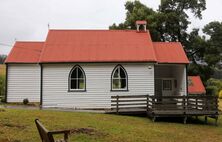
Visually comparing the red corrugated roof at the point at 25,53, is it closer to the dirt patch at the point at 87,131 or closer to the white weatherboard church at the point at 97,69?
the white weatherboard church at the point at 97,69

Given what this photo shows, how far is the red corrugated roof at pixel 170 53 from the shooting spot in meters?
28.0

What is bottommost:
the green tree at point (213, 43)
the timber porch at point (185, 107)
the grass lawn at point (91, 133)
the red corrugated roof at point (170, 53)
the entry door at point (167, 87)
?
the grass lawn at point (91, 133)

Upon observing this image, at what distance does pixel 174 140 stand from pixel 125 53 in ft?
43.2

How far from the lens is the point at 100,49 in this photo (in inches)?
1096

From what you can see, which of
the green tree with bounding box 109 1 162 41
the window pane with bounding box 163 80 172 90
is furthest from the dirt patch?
the green tree with bounding box 109 1 162 41

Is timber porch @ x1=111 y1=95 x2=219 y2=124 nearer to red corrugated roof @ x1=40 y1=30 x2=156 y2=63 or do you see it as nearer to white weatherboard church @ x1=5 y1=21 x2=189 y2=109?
white weatherboard church @ x1=5 y1=21 x2=189 y2=109

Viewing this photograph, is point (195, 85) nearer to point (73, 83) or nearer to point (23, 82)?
point (23, 82)

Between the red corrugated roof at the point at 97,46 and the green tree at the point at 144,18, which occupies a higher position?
the green tree at the point at 144,18

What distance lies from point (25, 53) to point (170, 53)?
12.4m

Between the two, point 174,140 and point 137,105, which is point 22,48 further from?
point 174,140

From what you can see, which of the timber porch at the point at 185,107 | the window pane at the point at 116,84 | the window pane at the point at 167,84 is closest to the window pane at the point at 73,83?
the window pane at the point at 116,84

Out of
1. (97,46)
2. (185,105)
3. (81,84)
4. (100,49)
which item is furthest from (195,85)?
(185,105)

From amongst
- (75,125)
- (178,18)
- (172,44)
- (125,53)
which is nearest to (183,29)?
(178,18)

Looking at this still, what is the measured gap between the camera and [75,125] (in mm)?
16047
